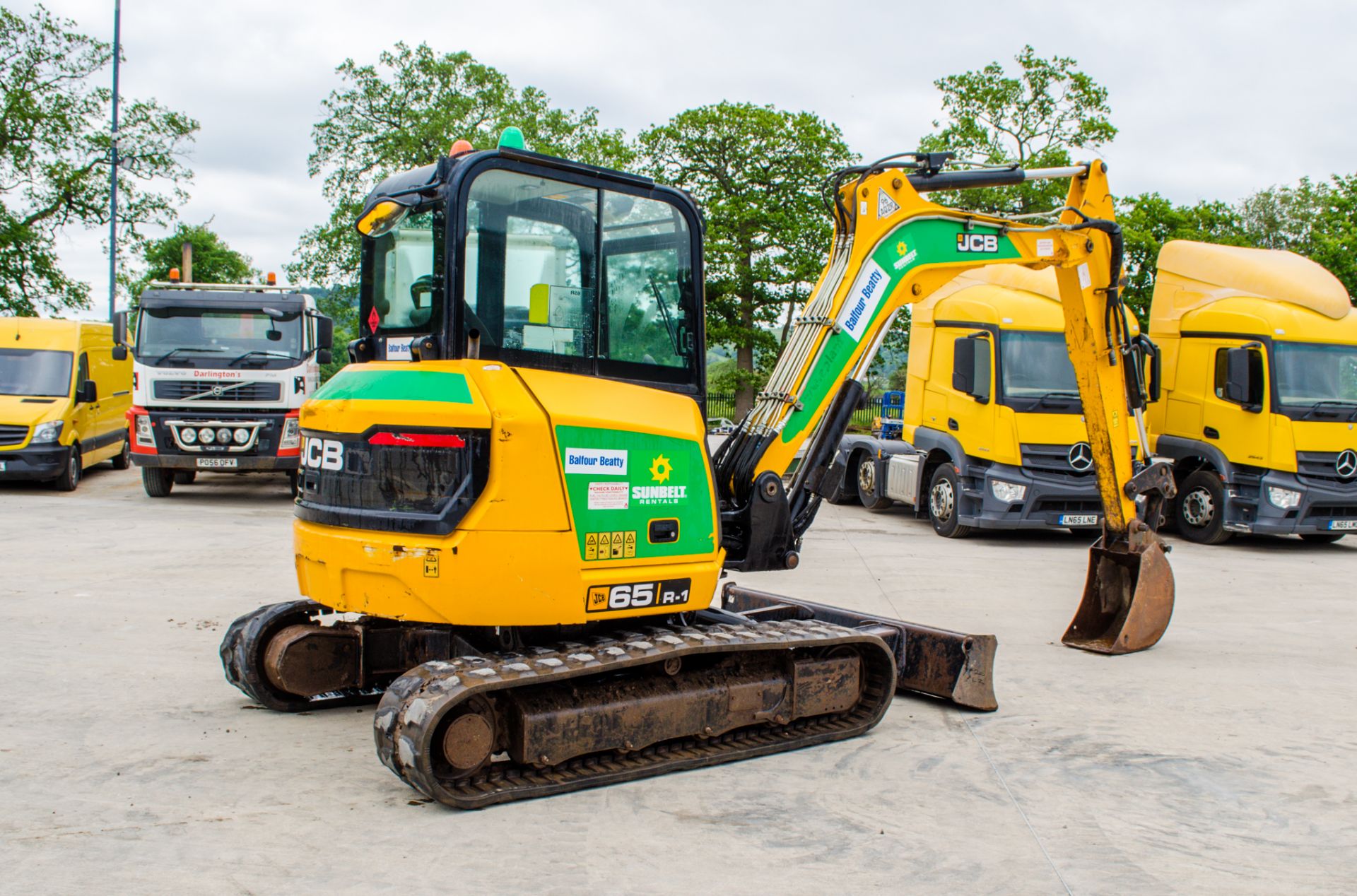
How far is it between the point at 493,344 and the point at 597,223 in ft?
2.74

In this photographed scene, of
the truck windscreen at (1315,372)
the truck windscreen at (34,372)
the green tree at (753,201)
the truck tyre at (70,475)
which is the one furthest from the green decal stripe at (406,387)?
the green tree at (753,201)

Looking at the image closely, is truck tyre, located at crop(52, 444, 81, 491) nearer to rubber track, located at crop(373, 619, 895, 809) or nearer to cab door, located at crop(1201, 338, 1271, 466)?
rubber track, located at crop(373, 619, 895, 809)

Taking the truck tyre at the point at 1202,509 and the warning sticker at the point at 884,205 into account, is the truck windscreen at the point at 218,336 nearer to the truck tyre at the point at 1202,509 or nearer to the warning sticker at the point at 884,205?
the warning sticker at the point at 884,205

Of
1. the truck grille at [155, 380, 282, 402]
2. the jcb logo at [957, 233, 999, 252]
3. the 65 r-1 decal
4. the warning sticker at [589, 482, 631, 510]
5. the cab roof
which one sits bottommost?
the 65 r-1 decal

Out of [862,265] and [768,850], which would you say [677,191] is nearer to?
[862,265]

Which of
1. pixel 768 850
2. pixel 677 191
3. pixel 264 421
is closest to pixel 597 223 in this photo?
pixel 677 191

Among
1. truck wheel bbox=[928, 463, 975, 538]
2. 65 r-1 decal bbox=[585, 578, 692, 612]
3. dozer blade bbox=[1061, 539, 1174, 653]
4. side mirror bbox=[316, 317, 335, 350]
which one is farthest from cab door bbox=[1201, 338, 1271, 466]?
side mirror bbox=[316, 317, 335, 350]

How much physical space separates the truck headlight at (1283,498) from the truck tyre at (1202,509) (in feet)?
1.97

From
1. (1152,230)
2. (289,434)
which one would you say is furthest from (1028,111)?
(289,434)

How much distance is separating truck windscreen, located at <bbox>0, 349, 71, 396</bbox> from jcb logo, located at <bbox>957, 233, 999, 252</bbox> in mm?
15070

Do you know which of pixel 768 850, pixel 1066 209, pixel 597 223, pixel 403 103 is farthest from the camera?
pixel 403 103

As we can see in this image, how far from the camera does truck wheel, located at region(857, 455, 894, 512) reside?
17875mm

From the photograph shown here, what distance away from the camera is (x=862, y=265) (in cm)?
714

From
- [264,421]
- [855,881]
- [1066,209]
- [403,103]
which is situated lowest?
[855,881]
